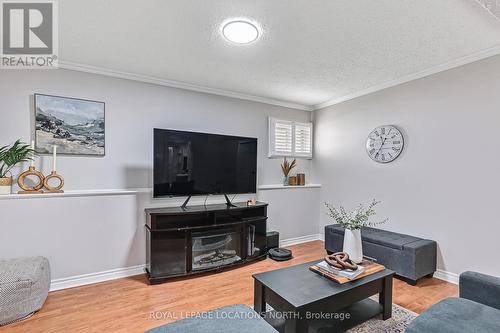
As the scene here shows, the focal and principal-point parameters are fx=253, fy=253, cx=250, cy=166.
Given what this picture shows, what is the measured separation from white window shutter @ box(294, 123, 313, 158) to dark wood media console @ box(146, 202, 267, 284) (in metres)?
1.42

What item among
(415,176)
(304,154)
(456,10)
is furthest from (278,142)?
(456,10)

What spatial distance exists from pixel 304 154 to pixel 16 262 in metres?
4.00

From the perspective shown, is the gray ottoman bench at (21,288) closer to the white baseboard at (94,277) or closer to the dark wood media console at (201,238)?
the white baseboard at (94,277)

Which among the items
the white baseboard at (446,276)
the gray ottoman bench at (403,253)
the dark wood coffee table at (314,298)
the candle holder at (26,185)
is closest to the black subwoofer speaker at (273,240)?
the gray ottoman bench at (403,253)

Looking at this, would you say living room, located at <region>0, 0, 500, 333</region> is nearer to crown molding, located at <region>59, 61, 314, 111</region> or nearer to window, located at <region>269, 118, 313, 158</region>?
crown molding, located at <region>59, 61, 314, 111</region>

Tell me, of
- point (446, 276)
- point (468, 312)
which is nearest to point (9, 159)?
point (468, 312)

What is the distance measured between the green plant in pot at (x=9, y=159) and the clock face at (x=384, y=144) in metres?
4.16

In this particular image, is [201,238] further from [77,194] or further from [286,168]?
[286,168]

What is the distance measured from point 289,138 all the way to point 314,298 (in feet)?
10.2

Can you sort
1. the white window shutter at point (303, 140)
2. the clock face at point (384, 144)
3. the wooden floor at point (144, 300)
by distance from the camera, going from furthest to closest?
1. the white window shutter at point (303, 140)
2. the clock face at point (384, 144)
3. the wooden floor at point (144, 300)

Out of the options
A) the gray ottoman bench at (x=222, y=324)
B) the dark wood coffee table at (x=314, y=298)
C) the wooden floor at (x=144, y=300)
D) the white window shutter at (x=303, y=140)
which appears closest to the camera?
the gray ottoman bench at (x=222, y=324)

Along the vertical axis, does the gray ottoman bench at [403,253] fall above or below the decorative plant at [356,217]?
below

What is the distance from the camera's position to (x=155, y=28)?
217 cm
